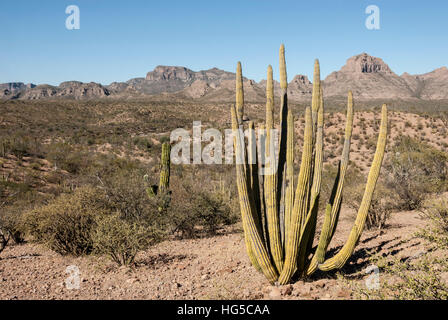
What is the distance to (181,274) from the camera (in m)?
6.31

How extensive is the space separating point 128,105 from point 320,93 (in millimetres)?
51355

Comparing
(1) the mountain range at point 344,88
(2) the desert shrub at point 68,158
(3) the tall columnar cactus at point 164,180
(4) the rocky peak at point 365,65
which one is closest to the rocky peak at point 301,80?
(1) the mountain range at point 344,88

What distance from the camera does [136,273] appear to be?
6516 millimetres

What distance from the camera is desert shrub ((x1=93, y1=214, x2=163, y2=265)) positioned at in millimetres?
6738

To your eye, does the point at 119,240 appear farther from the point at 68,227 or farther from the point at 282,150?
the point at 282,150

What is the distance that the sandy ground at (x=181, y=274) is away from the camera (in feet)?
16.7

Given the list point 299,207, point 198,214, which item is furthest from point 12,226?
point 299,207

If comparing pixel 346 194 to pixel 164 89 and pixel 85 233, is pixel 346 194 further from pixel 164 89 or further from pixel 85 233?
pixel 164 89

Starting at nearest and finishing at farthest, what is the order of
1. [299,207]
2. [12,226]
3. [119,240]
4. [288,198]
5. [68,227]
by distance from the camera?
[299,207] → [288,198] → [119,240] → [68,227] → [12,226]

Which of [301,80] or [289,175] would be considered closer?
[289,175]

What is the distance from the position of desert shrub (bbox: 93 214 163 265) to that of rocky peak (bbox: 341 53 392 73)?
143706 mm

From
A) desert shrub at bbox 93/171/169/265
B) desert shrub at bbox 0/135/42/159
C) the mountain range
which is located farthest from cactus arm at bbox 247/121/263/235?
the mountain range

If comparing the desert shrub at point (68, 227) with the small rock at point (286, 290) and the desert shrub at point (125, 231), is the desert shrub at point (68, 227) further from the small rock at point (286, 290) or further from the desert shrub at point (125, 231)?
the small rock at point (286, 290)

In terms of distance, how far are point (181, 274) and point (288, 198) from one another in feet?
8.85
